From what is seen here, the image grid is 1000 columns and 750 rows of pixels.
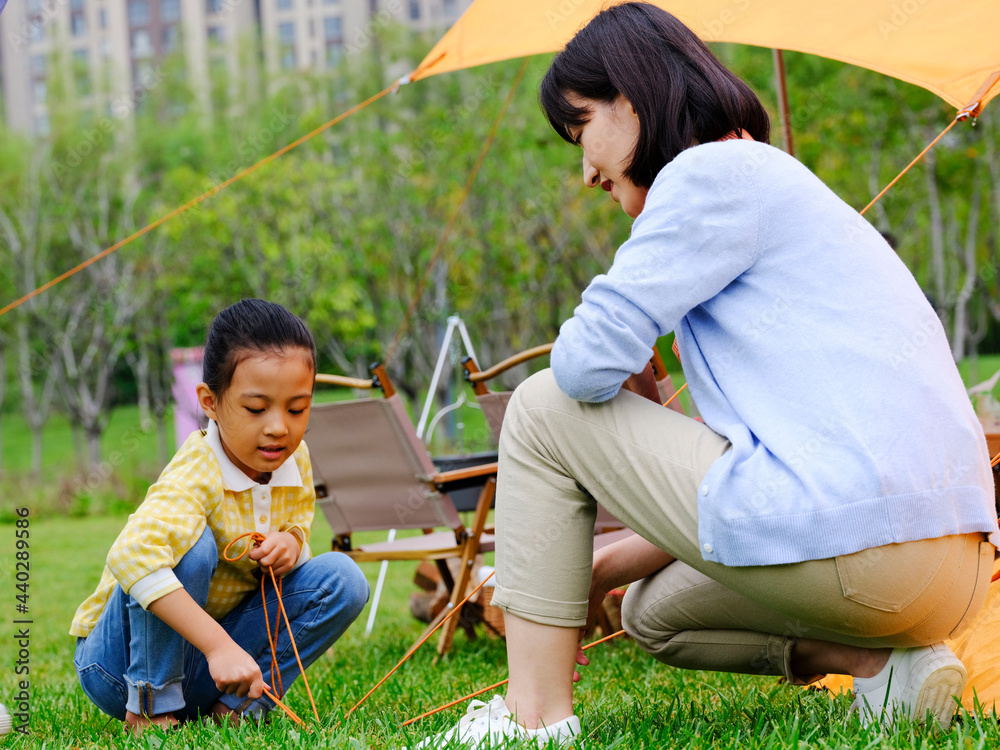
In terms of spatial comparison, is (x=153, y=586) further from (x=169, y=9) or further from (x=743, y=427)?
(x=169, y=9)

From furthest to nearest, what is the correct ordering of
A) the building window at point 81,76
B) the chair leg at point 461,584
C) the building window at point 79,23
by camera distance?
the building window at point 79,23 < the building window at point 81,76 < the chair leg at point 461,584

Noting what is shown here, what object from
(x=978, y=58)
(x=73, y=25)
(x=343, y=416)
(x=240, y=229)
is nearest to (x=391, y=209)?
(x=240, y=229)

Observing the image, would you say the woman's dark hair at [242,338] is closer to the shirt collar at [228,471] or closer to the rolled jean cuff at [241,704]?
the shirt collar at [228,471]

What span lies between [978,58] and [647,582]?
5.31ft

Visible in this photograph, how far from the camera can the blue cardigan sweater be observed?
4.82ft

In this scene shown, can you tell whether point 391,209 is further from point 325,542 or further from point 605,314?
point 605,314

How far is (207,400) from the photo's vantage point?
222 cm

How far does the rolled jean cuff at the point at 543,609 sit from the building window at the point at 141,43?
51831mm

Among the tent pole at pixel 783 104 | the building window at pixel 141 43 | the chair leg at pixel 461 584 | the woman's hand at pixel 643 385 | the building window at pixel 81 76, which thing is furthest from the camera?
the building window at pixel 141 43

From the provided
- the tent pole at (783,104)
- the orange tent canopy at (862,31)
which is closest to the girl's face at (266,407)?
the orange tent canopy at (862,31)

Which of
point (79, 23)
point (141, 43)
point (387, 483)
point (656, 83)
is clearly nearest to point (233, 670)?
point (656, 83)

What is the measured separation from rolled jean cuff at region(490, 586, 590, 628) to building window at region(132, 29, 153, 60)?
51831mm

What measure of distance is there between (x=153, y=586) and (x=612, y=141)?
1.17 m

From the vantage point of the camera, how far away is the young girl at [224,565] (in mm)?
1949
